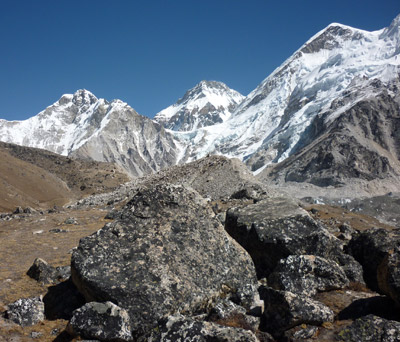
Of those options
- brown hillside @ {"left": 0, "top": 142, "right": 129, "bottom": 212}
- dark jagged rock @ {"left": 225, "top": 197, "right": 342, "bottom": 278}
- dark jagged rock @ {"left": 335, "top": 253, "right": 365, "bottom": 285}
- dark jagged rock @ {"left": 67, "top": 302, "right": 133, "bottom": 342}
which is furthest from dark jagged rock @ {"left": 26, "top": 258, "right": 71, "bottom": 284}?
brown hillside @ {"left": 0, "top": 142, "right": 129, "bottom": 212}

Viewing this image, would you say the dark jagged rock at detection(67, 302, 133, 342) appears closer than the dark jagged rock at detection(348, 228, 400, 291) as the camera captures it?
Yes

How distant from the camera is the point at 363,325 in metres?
8.28

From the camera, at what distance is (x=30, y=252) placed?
56.5 feet

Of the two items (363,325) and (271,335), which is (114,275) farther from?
(363,325)

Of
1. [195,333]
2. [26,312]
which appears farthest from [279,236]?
[26,312]

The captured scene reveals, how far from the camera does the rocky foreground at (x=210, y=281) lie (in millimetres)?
8672

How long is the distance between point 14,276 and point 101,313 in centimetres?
659

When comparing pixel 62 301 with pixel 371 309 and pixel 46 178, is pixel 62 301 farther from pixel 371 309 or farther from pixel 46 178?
pixel 46 178

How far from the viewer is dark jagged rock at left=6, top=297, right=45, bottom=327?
10005mm

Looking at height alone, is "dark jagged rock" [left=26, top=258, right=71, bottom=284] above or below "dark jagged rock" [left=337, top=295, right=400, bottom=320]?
above

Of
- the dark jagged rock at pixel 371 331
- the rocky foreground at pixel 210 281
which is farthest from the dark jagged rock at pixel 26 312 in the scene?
the dark jagged rock at pixel 371 331

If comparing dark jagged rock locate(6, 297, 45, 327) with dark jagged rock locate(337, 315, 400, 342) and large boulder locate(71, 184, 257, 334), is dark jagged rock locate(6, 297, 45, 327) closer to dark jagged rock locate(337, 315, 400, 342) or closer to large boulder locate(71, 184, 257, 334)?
large boulder locate(71, 184, 257, 334)

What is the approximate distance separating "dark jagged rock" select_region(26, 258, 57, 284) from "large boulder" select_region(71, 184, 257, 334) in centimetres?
324

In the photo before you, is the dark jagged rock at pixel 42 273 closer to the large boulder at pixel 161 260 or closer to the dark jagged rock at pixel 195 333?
the large boulder at pixel 161 260
